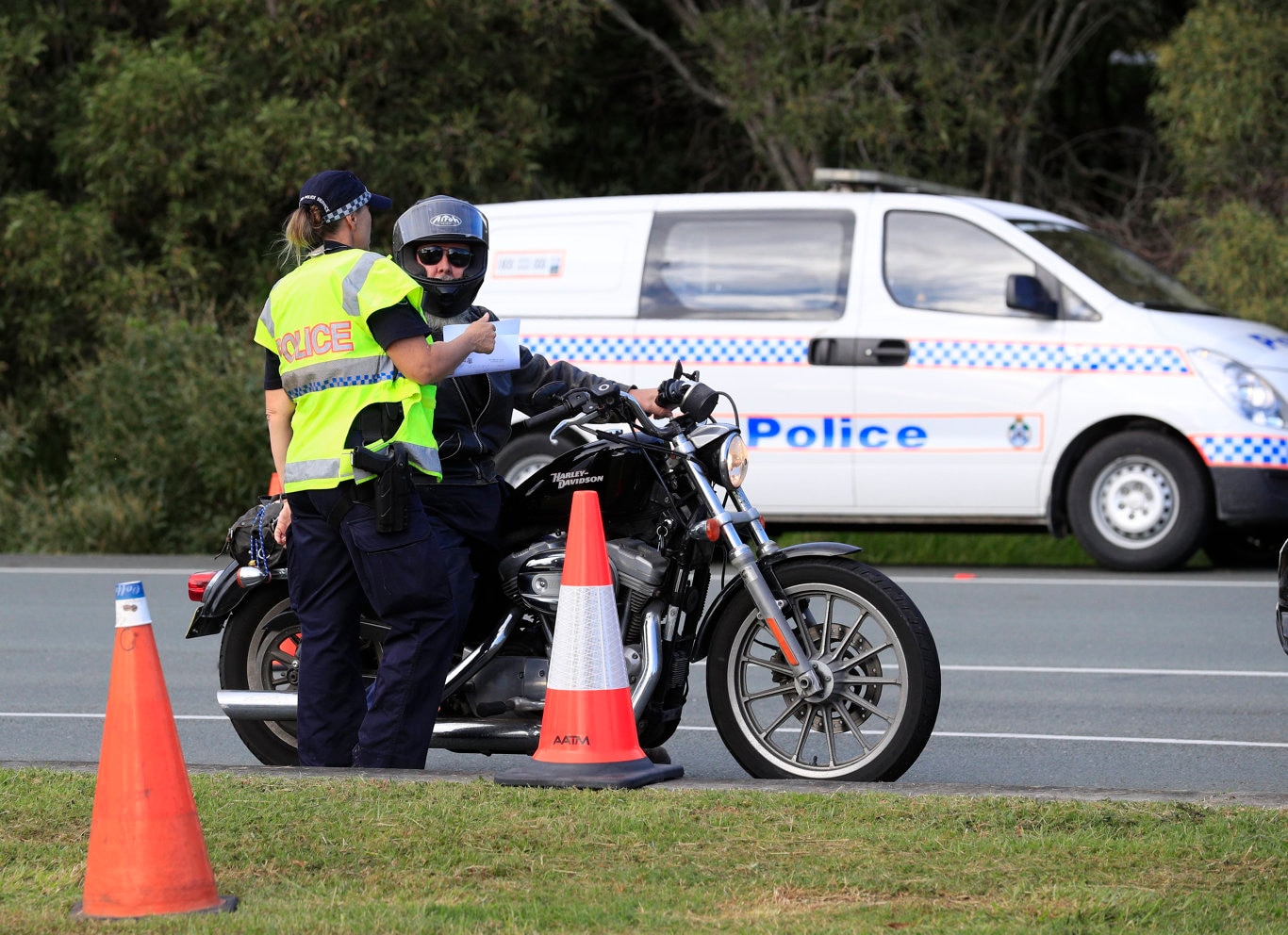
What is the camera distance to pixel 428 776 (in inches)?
212

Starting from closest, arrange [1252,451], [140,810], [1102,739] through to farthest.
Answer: [140,810] → [1102,739] → [1252,451]

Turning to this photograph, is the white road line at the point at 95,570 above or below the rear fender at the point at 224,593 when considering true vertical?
below

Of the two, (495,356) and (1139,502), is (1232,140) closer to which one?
(1139,502)

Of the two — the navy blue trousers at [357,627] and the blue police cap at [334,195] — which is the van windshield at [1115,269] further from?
the navy blue trousers at [357,627]

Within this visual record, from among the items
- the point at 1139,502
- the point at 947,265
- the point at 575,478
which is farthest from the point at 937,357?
the point at 575,478

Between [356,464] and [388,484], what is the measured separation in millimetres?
110

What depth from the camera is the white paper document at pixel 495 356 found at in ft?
18.1

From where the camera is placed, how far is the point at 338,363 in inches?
213

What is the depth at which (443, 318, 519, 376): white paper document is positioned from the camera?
552 centimetres

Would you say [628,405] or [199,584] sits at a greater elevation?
[628,405]

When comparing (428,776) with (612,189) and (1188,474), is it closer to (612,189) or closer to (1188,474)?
(1188,474)

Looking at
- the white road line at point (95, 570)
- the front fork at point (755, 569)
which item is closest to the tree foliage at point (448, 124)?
the white road line at point (95, 570)

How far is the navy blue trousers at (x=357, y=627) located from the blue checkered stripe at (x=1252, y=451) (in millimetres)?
6610

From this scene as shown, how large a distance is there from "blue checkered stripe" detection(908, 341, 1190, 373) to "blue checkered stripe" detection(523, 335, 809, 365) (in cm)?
77
